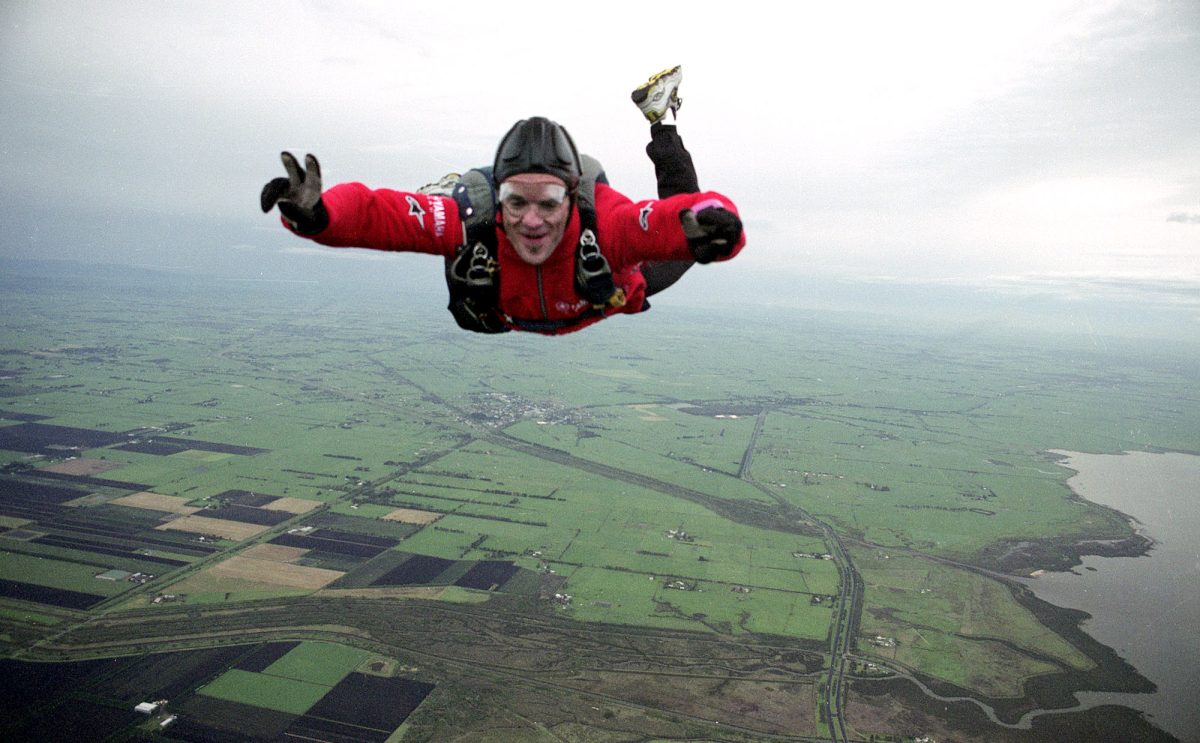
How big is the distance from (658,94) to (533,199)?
6.07 feet

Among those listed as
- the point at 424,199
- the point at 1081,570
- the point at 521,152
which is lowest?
the point at 1081,570

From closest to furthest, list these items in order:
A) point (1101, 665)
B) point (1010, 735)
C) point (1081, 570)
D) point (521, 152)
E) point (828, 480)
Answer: point (521, 152) → point (1010, 735) → point (1101, 665) → point (1081, 570) → point (828, 480)

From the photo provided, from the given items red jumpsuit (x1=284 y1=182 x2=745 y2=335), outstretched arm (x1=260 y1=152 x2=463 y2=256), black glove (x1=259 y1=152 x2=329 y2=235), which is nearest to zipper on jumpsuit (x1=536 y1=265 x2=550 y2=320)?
red jumpsuit (x1=284 y1=182 x2=745 y2=335)

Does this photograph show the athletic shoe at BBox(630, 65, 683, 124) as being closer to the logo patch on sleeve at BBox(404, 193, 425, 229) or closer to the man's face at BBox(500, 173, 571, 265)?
the man's face at BBox(500, 173, 571, 265)

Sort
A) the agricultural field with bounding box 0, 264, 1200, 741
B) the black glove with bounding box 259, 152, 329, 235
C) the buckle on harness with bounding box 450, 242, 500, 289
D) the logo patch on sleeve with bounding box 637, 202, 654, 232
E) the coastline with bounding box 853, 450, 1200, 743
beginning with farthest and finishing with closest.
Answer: the agricultural field with bounding box 0, 264, 1200, 741 → the coastline with bounding box 853, 450, 1200, 743 → the buckle on harness with bounding box 450, 242, 500, 289 → the logo patch on sleeve with bounding box 637, 202, 654, 232 → the black glove with bounding box 259, 152, 329, 235

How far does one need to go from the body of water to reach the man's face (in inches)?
1568

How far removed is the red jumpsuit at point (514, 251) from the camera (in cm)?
446

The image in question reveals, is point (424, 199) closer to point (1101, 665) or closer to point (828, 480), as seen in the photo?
point (1101, 665)

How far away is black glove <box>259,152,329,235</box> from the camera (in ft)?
13.1

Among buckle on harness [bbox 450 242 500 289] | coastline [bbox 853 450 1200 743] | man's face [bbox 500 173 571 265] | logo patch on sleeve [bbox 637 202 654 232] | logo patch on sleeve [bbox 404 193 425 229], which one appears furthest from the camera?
coastline [bbox 853 450 1200 743]

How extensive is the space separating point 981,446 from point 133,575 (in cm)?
9254

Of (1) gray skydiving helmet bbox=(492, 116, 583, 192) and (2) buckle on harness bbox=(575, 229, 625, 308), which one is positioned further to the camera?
(2) buckle on harness bbox=(575, 229, 625, 308)

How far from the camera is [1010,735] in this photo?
2919cm

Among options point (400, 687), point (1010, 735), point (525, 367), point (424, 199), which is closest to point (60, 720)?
point (400, 687)
